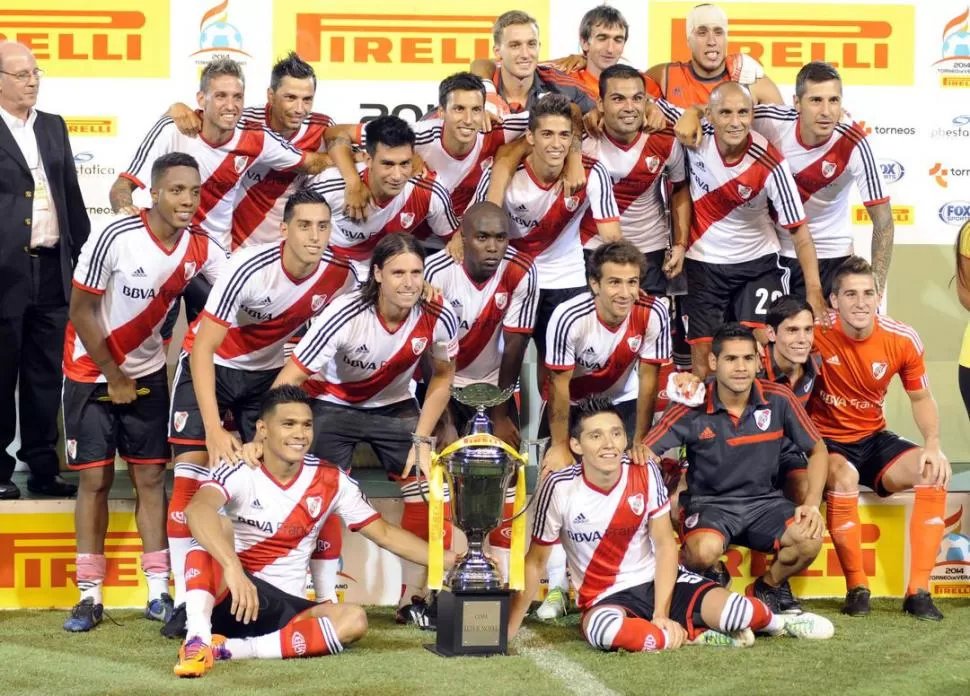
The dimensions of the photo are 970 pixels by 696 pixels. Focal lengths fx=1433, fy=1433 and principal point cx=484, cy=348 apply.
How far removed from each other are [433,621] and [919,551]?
1935mm

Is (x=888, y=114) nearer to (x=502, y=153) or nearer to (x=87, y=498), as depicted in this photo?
(x=502, y=153)

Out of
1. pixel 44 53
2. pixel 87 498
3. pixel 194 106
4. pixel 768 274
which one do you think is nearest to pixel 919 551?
pixel 768 274

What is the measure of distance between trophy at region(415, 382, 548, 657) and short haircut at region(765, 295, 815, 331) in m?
1.42

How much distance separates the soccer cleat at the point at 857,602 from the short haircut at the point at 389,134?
2521 millimetres

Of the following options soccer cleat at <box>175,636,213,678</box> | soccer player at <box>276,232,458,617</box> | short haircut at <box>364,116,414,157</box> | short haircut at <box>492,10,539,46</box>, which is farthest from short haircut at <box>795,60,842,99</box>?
soccer cleat at <box>175,636,213,678</box>

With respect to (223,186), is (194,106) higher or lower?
higher

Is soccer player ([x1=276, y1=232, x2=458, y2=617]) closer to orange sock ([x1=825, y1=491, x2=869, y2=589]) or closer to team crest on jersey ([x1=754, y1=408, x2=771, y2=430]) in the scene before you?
team crest on jersey ([x1=754, y1=408, x2=771, y2=430])

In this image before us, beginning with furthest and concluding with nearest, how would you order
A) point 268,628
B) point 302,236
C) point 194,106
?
point 194,106
point 302,236
point 268,628

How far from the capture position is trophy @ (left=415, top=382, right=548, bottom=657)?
15.9ft

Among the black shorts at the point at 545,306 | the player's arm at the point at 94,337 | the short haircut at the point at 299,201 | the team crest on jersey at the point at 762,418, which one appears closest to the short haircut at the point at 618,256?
the black shorts at the point at 545,306

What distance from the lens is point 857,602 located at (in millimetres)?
5641

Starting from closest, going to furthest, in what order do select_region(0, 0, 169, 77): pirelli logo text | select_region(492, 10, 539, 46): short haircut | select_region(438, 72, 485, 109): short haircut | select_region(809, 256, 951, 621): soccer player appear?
select_region(809, 256, 951, 621): soccer player → select_region(438, 72, 485, 109): short haircut → select_region(492, 10, 539, 46): short haircut → select_region(0, 0, 169, 77): pirelli logo text

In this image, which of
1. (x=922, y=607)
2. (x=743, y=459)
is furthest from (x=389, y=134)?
(x=922, y=607)

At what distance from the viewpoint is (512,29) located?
641 cm
